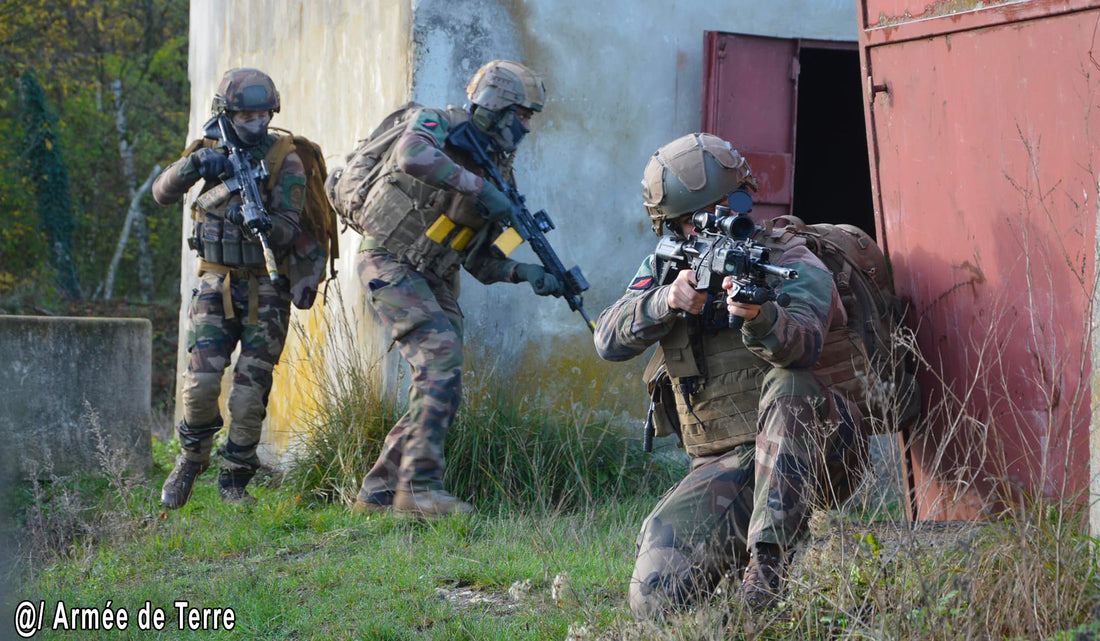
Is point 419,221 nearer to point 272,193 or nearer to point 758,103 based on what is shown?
point 272,193

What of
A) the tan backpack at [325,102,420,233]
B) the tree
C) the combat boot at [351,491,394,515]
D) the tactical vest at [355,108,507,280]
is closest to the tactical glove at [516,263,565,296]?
the tactical vest at [355,108,507,280]

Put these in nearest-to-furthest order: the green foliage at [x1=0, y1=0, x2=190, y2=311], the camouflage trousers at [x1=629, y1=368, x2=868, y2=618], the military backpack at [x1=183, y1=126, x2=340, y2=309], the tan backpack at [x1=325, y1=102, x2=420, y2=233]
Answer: the camouflage trousers at [x1=629, y1=368, x2=868, y2=618]
the tan backpack at [x1=325, y1=102, x2=420, y2=233]
the military backpack at [x1=183, y1=126, x2=340, y2=309]
the green foliage at [x1=0, y1=0, x2=190, y2=311]

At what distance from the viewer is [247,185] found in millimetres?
5465

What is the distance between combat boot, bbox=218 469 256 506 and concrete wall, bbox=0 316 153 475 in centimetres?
98

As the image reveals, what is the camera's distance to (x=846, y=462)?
10.7 ft

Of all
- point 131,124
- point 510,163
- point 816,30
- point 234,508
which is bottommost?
point 234,508

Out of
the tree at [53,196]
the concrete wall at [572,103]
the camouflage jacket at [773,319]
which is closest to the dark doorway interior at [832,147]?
the concrete wall at [572,103]

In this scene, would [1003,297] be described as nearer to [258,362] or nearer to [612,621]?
[612,621]

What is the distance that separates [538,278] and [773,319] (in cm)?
235

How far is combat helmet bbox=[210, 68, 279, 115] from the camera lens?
5539 mm

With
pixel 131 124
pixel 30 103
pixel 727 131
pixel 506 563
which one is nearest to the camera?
pixel 506 563

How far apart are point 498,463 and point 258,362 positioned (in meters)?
1.26

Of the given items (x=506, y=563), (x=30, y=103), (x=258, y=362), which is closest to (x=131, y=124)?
(x=30, y=103)

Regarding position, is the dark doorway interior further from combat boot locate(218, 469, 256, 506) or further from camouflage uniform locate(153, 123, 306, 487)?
combat boot locate(218, 469, 256, 506)
